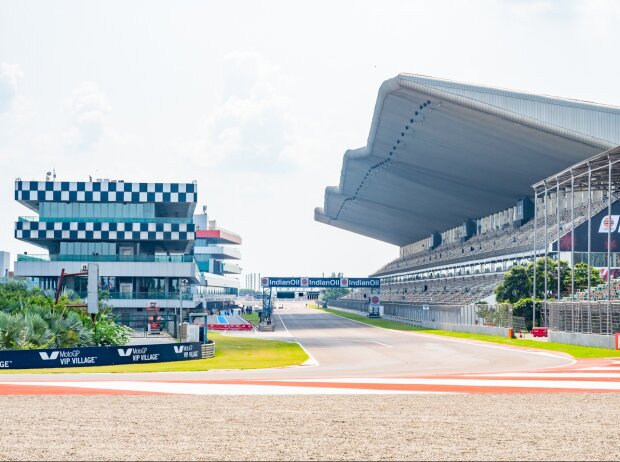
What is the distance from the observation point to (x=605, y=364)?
27625mm

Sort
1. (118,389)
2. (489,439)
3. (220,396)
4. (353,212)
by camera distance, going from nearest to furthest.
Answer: (489,439)
(220,396)
(118,389)
(353,212)

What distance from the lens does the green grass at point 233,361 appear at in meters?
28.3

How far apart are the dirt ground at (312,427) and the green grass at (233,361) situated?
10.9 metres

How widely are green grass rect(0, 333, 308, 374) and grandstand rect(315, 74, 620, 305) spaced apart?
15.6 m

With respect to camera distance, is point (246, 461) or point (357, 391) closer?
point (246, 461)

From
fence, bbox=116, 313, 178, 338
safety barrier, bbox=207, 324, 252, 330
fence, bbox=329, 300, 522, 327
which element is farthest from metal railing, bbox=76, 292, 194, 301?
fence, bbox=329, 300, 522, 327

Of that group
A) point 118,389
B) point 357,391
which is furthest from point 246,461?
point 118,389

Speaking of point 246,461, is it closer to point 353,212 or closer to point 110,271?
point 110,271

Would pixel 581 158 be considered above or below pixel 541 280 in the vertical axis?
above

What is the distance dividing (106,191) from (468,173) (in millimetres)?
33124

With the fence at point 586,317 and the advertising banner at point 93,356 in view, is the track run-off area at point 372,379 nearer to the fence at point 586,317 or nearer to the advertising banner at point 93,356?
the advertising banner at point 93,356

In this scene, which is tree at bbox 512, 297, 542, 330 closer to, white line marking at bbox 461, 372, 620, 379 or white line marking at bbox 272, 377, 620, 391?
white line marking at bbox 461, 372, 620, 379

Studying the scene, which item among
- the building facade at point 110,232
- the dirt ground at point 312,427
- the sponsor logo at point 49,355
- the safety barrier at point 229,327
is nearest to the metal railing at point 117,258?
the building facade at point 110,232

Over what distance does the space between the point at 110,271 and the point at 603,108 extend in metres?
48.1
